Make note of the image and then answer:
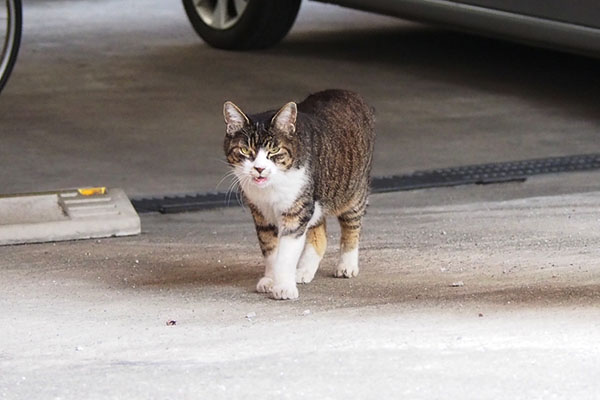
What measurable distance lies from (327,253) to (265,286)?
0.66m

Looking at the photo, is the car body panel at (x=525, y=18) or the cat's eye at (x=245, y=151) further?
the car body panel at (x=525, y=18)

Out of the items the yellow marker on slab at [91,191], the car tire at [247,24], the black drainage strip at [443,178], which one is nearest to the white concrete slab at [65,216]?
the yellow marker on slab at [91,191]

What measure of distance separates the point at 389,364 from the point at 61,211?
233 cm

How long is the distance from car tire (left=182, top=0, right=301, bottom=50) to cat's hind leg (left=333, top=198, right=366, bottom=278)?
4.20 meters

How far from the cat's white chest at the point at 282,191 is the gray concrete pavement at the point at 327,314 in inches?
11.1

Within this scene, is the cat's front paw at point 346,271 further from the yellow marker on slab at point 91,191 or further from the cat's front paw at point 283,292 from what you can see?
the yellow marker on slab at point 91,191

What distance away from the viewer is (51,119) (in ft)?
22.7

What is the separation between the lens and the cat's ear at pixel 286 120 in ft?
13.1

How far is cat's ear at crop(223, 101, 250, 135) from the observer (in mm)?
4023

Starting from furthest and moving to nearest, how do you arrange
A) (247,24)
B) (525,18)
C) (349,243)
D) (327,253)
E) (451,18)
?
(247,24), (451,18), (525,18), (327,253), (349,243)

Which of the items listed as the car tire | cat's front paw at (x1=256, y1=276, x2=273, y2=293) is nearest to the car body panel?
the car tire

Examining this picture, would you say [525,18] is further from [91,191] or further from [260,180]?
[260,180]

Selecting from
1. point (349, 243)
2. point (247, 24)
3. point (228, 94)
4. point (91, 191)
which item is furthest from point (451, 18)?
point (349, 243)

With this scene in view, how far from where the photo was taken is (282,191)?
4008 millimetres
